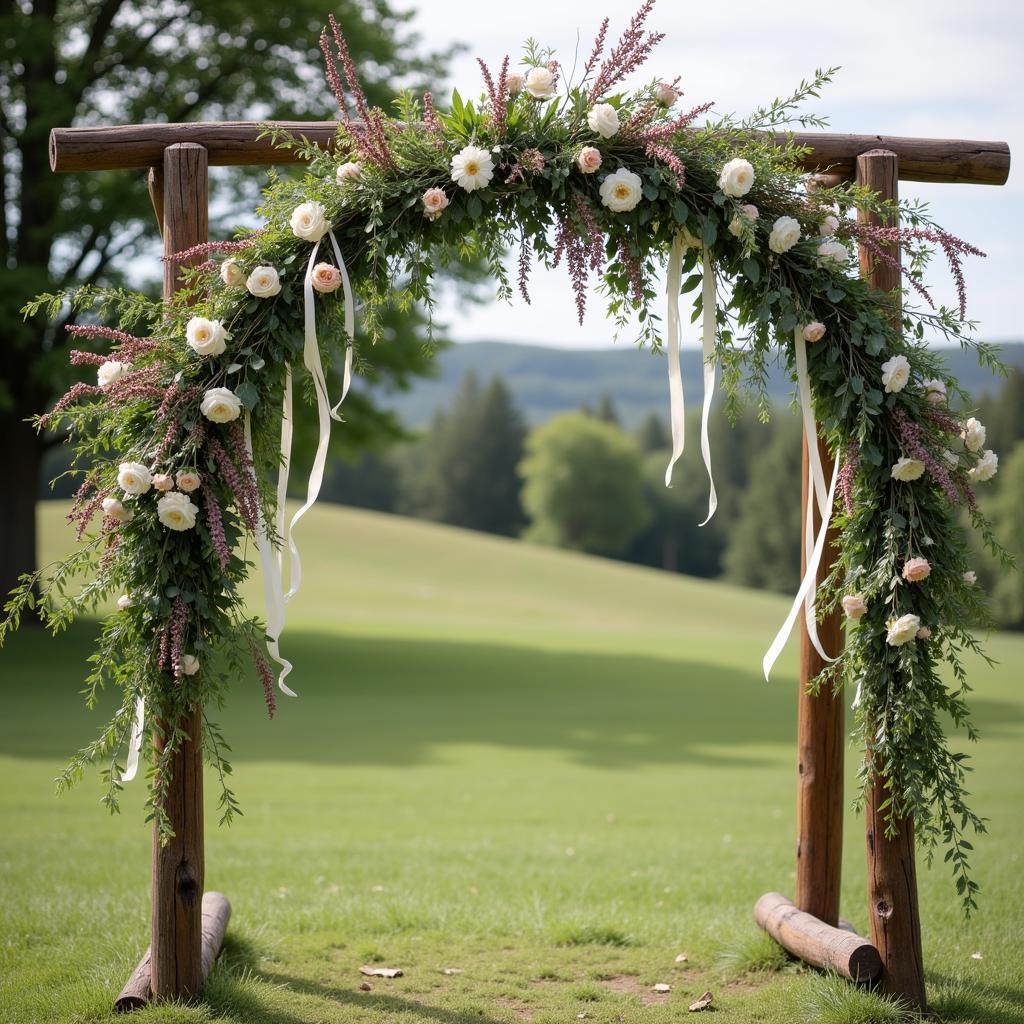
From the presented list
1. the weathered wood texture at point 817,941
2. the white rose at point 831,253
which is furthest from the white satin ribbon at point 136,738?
the white rose at point 831,253

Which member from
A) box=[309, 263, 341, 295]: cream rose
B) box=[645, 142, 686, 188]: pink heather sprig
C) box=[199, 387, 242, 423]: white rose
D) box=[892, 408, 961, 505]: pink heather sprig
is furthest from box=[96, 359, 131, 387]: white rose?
box=[892, 408, 961, 505]: pink heather sprig

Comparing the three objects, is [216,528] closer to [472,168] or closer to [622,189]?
[472,168]

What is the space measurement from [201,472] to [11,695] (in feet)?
42.1

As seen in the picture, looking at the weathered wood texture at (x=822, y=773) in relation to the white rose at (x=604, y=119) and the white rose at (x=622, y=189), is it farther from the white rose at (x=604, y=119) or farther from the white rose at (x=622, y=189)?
the white rose at (x=604, y=119)

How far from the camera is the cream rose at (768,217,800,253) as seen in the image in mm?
4336

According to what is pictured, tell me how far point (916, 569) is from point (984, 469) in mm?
547

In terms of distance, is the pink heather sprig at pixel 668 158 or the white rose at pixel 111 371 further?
the white rose at pixel 111 371

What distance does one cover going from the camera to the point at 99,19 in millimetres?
17562

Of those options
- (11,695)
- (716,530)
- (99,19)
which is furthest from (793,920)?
(716,530)

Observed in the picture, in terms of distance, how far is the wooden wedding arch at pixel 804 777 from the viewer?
4.39m

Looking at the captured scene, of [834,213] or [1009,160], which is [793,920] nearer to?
[834,213]

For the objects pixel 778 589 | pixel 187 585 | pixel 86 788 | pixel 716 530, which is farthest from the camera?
pixel 716 530

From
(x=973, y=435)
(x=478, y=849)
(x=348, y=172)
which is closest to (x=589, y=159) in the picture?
(x=348, y=172)

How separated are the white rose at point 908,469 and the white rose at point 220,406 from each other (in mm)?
2544
